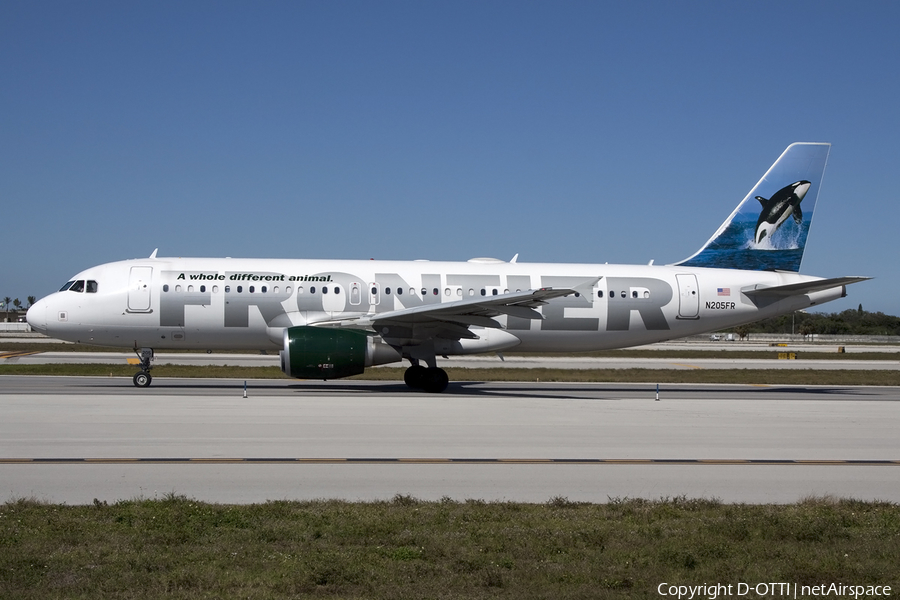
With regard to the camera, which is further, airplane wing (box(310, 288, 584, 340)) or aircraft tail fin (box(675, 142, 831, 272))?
aircraft tail fin (box(675, 142, 831, 272))

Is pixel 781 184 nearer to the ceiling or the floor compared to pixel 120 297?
nearer to the ceiling

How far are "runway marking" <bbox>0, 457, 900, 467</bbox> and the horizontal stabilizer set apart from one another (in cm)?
1373

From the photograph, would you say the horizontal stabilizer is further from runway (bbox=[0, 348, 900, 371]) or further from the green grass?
the green grass

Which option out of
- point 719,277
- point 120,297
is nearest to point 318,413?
point 120,297

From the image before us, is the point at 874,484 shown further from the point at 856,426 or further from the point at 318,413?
the point at 318,413

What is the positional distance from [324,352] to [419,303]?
4009mm

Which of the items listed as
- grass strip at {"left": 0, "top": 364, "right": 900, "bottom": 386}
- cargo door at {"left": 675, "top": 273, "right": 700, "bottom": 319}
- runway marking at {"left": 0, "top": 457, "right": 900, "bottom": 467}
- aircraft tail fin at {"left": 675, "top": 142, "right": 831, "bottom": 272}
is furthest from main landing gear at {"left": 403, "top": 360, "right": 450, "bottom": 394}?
runway marking at {"left": 0, "top": 457, "right": 900, "bottom": 467}

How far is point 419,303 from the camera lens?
2417 cm

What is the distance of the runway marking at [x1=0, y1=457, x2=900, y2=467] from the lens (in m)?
10.7

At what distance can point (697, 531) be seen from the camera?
7.36 meters

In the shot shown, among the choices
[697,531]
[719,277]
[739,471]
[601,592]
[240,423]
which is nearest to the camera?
[601,592]

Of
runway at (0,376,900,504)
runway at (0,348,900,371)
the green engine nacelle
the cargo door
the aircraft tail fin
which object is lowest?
runway at (0,348,900,371)

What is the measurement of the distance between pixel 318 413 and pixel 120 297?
9.75 metres

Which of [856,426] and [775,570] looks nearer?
[775,570]
